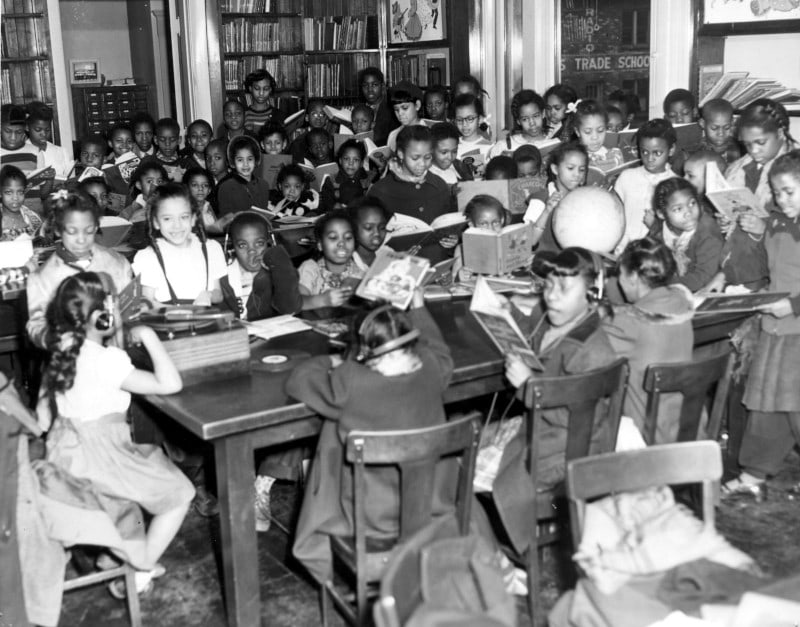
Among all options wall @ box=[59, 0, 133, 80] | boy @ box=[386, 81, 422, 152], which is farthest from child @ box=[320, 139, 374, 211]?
wall @ box=[59, 0, 133, 80]

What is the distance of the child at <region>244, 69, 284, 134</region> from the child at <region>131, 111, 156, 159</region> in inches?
39.2

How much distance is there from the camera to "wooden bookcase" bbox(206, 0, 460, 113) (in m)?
9.28

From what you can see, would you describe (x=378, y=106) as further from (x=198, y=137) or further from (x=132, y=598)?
(x=132, y=598)

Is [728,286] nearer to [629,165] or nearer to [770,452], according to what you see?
[770,452]

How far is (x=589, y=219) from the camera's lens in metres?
3.80

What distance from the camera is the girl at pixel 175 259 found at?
3.85m

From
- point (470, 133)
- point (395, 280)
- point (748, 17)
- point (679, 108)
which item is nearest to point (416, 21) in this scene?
point (470, 133)

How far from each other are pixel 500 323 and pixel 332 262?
1.33m

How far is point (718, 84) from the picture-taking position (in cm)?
654

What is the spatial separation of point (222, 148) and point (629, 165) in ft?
9.57

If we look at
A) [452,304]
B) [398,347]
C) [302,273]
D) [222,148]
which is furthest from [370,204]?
[222,148]

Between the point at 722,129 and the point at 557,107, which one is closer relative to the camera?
the point at 722,129

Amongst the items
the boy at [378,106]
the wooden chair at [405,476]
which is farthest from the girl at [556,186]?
the boy at [378,106]

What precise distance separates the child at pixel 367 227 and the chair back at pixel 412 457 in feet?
5.85
